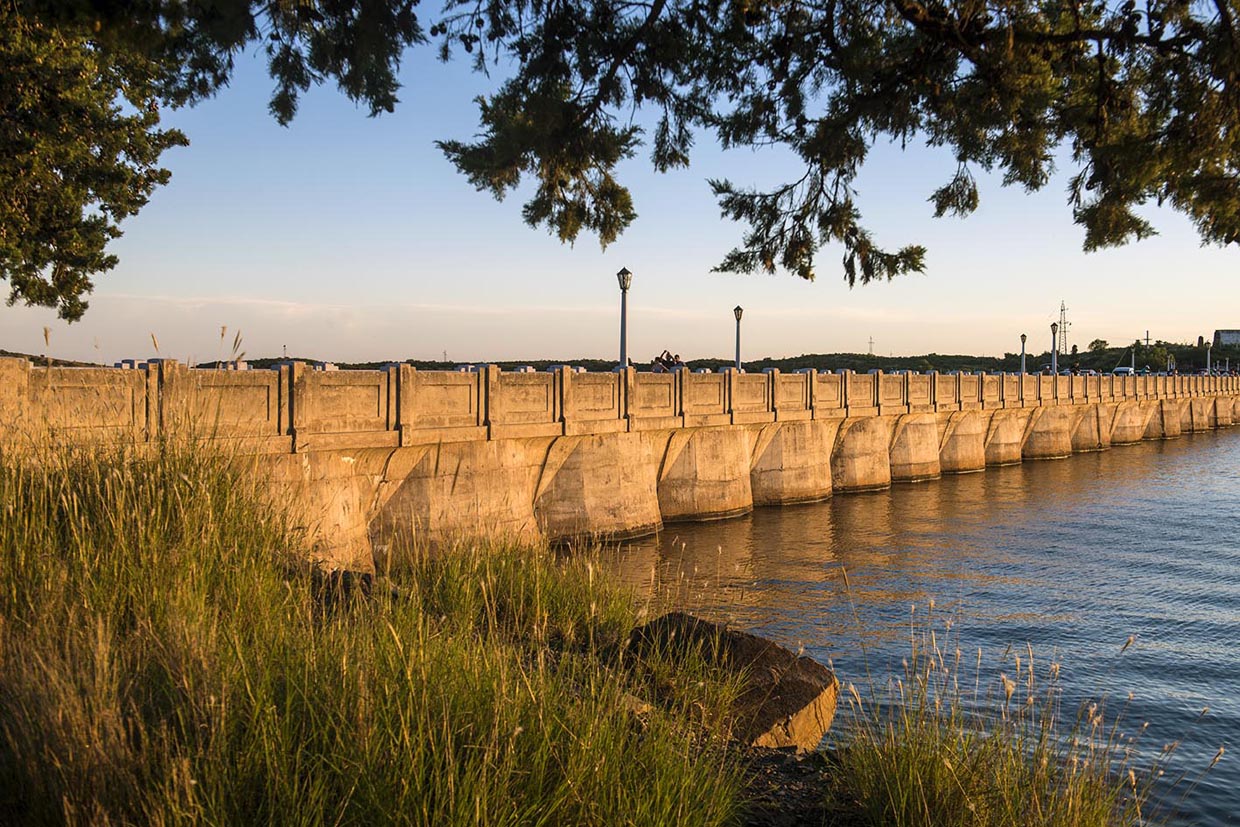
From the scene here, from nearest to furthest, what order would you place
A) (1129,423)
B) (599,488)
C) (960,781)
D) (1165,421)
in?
(960,781) → (599,488) → (1129,423) → (1165,421)

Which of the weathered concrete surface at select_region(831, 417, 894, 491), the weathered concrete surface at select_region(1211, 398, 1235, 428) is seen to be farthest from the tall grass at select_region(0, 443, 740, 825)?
the weathered concrete surface at select_region(1211, 398, 1235, 428)

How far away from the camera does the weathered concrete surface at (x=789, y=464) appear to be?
96.4 feet

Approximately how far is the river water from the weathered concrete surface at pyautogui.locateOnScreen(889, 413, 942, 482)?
250 centimetres

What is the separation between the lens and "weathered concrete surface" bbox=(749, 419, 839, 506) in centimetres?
2938

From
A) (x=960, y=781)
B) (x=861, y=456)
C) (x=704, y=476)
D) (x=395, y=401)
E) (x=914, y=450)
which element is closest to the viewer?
(x=960, y=781)

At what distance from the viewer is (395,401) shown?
1731cm

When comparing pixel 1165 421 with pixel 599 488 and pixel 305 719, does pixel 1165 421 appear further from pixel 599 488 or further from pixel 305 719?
pixel 305 719

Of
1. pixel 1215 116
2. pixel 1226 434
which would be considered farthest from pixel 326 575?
pixel 1226 434

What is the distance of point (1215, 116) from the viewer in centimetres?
647

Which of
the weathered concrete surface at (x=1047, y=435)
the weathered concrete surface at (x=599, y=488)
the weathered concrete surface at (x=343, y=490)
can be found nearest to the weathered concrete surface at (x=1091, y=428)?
the weathered concrete surface at (x=1047, y=435)

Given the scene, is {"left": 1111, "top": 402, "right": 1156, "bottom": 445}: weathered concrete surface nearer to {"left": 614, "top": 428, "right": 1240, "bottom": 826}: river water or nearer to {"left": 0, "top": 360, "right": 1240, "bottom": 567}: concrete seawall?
{"left": 0, "top": 360, "right": 1240, "bottom": 567}: concrete seawall

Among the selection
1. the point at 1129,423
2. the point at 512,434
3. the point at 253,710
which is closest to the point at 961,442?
the point at 512,434

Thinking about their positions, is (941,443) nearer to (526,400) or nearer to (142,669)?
(526,400)

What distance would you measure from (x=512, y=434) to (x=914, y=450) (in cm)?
2304
